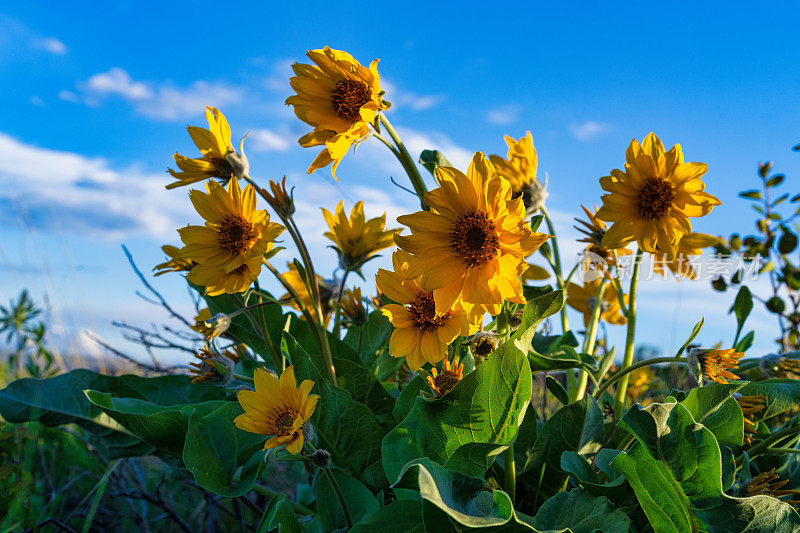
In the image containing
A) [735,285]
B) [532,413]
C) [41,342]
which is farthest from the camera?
[41,342]

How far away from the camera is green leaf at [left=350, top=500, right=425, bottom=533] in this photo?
80 cm

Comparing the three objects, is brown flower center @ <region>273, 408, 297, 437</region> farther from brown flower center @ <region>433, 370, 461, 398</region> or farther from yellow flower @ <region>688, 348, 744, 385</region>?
yellow flower @ <region>688, 348, 744, 385</region>

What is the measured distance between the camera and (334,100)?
1.00 metres

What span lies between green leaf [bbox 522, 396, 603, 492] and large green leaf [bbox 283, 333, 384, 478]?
0.90 feet

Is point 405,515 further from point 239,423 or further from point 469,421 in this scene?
point 239,423

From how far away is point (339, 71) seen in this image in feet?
3.21

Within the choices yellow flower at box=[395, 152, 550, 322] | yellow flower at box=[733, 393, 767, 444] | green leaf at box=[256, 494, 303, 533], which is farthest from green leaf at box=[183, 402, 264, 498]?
yellow flower at box=[733, 393, 767, 444]

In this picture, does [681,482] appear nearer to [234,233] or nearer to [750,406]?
[750,406]

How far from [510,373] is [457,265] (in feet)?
0.54

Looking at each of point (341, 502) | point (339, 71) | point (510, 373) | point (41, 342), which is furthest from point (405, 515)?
point (41, 342)

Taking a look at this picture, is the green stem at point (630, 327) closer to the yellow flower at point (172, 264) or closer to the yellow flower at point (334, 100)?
the yellow flower at point (334, 100)

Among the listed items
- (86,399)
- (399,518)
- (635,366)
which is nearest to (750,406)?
(635,366)

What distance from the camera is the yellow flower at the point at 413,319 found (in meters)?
0.90

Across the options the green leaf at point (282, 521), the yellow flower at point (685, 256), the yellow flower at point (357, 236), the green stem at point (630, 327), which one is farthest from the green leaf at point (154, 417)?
the yellow flower at point (685, 256)
